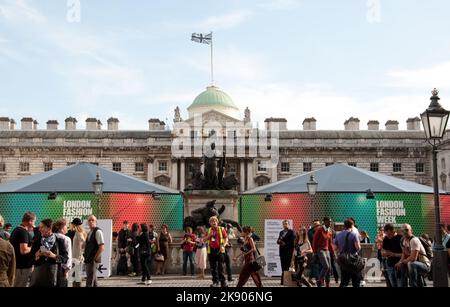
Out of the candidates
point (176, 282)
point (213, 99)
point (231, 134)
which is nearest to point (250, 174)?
point (231, 134)

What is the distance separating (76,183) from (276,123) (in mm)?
49455

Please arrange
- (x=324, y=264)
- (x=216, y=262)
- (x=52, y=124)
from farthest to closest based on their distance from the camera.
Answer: (x=52, y=124) < (x=216, y=262) < (x=324, y=264)

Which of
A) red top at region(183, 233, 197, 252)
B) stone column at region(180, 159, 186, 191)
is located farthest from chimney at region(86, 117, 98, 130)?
red top at region(183, 233, 197, 252)

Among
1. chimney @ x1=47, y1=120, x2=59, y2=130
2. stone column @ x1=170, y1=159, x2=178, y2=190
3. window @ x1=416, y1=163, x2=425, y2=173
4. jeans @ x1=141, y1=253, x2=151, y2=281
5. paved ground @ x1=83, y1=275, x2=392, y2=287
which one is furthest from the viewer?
chimney @ x1=47, y1=120, x2=59, y2=130

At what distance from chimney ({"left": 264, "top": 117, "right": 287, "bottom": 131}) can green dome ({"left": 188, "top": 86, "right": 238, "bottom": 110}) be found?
934 cm

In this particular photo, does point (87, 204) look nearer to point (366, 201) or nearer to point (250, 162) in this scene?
point (366, 201)

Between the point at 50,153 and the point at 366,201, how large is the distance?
51.9 meters

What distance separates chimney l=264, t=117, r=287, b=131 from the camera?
2872 inches

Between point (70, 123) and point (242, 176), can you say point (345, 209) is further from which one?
point (70, 123)

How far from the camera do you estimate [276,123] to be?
73438 mm

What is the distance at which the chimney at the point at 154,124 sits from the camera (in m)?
74.7

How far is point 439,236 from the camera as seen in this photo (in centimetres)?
1106

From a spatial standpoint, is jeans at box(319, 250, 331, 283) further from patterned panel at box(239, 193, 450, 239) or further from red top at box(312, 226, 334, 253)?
patterned panel at box(239, 193, 450, 239)
